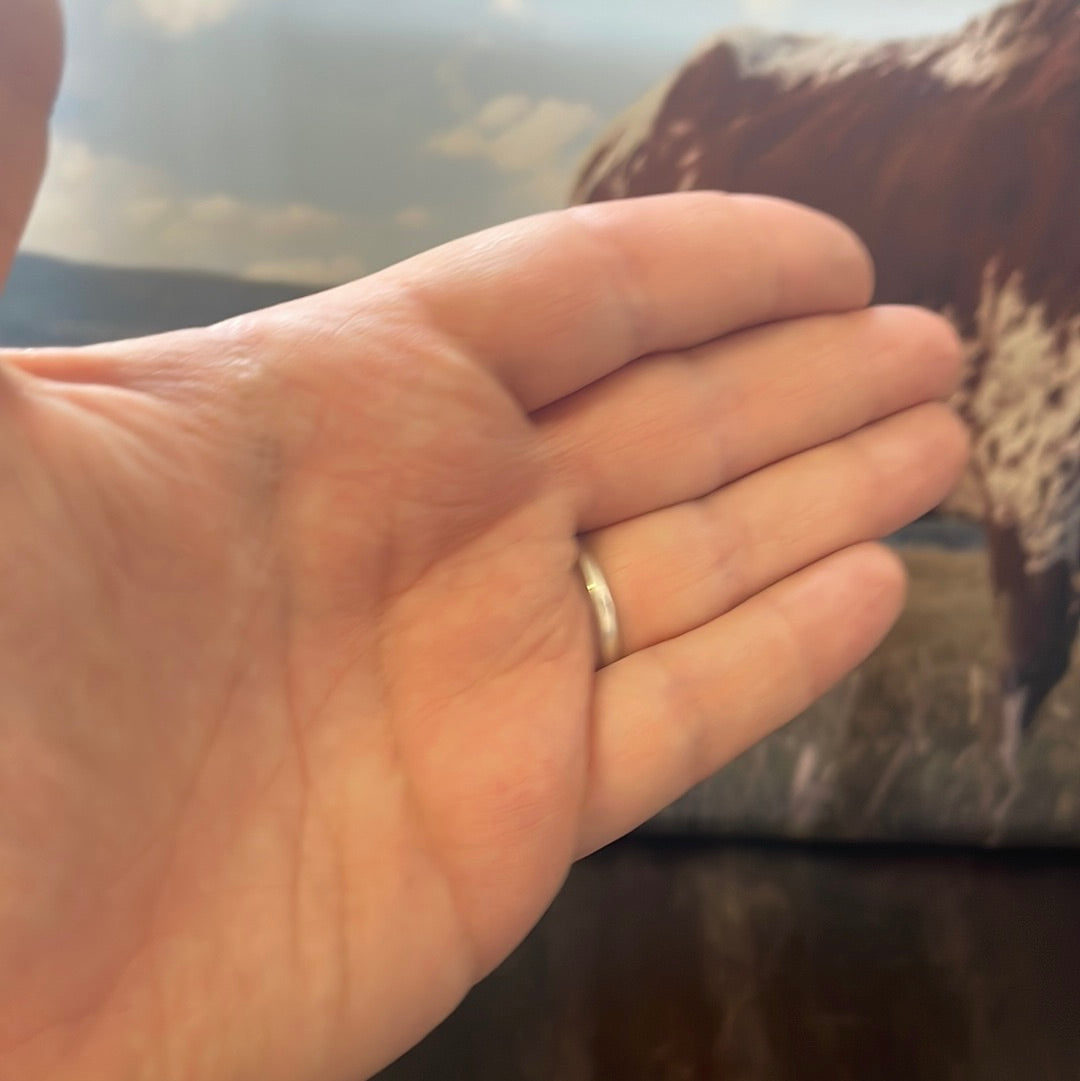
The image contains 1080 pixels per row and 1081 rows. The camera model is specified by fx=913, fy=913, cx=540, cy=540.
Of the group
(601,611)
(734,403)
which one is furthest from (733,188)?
(601,611)

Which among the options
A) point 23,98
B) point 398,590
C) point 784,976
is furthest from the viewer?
point 784,976

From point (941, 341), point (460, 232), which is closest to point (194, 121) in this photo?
point (460, 232)

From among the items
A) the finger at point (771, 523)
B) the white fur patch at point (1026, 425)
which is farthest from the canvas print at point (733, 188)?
the finger at point (771, 523)

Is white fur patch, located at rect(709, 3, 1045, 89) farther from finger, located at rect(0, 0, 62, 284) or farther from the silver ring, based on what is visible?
finger, located at rect(0, 0, 62, 284)

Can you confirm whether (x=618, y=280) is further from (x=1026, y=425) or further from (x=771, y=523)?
(x=1026, y=425)

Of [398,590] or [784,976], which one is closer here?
[398,590]

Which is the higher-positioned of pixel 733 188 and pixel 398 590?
pixel 733 188
